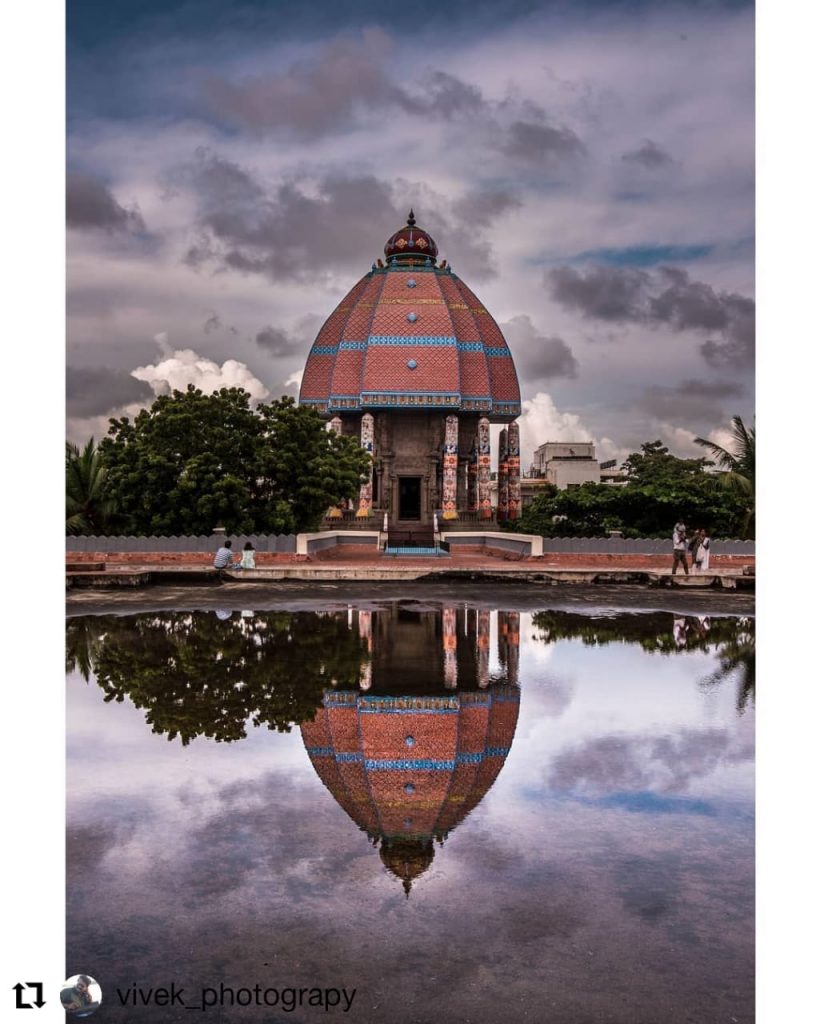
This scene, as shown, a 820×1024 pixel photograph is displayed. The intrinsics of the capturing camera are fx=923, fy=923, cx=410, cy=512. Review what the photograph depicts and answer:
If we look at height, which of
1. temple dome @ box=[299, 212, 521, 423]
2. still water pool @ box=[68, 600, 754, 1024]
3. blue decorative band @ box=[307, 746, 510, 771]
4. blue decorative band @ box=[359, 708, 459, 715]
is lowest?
still water pool @ box=[68, 600, 754, 1024]

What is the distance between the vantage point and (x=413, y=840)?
5.45 m

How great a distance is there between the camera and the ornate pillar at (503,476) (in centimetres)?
4706

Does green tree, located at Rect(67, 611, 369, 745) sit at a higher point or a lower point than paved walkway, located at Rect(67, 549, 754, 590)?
lower

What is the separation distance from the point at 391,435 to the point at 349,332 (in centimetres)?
545

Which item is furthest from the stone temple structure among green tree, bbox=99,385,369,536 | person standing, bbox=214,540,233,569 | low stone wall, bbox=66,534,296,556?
person standing, bbox=214,540,233,569

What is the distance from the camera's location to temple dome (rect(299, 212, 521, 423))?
142 ft

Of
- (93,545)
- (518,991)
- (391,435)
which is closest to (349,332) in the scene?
(391,435)

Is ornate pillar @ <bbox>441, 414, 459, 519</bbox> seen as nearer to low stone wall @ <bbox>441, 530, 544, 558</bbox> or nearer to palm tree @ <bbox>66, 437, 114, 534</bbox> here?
low stone wall @ <bbox>441, 530, 544, 558</bbox>

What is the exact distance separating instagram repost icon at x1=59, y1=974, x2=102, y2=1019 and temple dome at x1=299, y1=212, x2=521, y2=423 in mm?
39821

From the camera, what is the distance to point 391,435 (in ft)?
151

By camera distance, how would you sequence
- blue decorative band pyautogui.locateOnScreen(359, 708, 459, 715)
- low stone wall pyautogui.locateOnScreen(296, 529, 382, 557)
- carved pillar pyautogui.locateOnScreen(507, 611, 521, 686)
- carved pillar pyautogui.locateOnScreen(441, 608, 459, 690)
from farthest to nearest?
low stone wall pyautogui.locateOnScreen(296, 529, 382, 557), carved pillar pyautogui.locateOnScreen(507, 611, 521, 686), carved pillar pyautogui.locateOnScreen(441, 608, 459, 690), blue decorative band pyautogui.locateOnScreen(359, 708, 459, 715)

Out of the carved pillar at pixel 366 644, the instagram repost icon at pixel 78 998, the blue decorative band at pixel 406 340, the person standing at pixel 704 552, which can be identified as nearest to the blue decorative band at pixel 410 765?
the carved pillar at pixel 366 644

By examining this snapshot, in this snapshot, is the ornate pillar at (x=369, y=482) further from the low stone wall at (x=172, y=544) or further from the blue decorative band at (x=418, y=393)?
the low stone wall at (x=172, y=544)

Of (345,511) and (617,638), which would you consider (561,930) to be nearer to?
(617,638)
